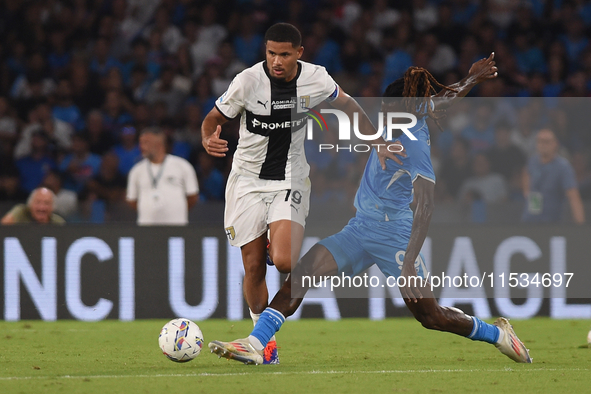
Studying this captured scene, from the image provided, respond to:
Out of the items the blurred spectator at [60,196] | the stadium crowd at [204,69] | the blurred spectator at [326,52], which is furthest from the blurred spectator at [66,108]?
the blurred spectator at [326,52]

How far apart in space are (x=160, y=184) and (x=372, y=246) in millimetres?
4638

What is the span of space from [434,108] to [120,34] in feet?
26.7

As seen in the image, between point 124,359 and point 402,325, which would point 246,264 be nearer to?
point 124,359

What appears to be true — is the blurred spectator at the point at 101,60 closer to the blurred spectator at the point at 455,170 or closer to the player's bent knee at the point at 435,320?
the blurred spectator at the point at 455,170

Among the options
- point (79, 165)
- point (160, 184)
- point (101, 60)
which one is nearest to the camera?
point (160, 184)

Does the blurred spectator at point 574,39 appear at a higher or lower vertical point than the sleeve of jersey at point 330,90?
higher

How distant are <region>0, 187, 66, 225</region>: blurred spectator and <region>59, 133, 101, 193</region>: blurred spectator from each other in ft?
3.92

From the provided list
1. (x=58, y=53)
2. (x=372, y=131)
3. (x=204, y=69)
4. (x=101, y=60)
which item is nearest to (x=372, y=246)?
(x=372, y=131)

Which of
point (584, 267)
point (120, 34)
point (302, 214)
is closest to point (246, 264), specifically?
point (302, 214)

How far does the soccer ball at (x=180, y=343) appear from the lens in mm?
5461

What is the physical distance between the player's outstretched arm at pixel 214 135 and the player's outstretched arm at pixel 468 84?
144 centimetres

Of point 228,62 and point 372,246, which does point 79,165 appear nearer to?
point 228,62

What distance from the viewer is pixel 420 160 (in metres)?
5.37

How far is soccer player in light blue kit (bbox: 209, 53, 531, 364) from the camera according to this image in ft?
17.5
